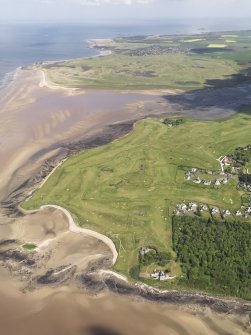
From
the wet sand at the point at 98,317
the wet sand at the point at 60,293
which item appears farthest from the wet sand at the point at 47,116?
the wet sand at the point at 98,317

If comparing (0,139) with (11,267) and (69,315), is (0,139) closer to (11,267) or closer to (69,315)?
(11,267)

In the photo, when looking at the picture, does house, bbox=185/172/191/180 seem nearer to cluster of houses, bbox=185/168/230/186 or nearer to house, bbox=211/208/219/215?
cluster of houses, bbox=185/168/230/186

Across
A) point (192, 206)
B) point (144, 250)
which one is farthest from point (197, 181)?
point (144, 250)

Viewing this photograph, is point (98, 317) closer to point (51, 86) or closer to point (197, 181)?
point (197, 181)

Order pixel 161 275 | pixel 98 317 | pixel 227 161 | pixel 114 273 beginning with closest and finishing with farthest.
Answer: pixel 98 317 < pixel 161 275 < pixel 114 273 < pixel 227 161

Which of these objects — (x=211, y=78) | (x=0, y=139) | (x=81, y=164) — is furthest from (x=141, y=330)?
(x=211, y=78)

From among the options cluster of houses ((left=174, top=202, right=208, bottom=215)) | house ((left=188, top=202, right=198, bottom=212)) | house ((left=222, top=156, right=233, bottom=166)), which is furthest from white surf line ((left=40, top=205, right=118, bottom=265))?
house ((left=222, top=156, right=233, bottom=166))

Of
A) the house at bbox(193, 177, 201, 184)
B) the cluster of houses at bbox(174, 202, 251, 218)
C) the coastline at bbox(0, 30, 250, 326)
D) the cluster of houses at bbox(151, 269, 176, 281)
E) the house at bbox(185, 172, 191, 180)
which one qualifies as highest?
the house at bbox(185, 172, 191, 180)
